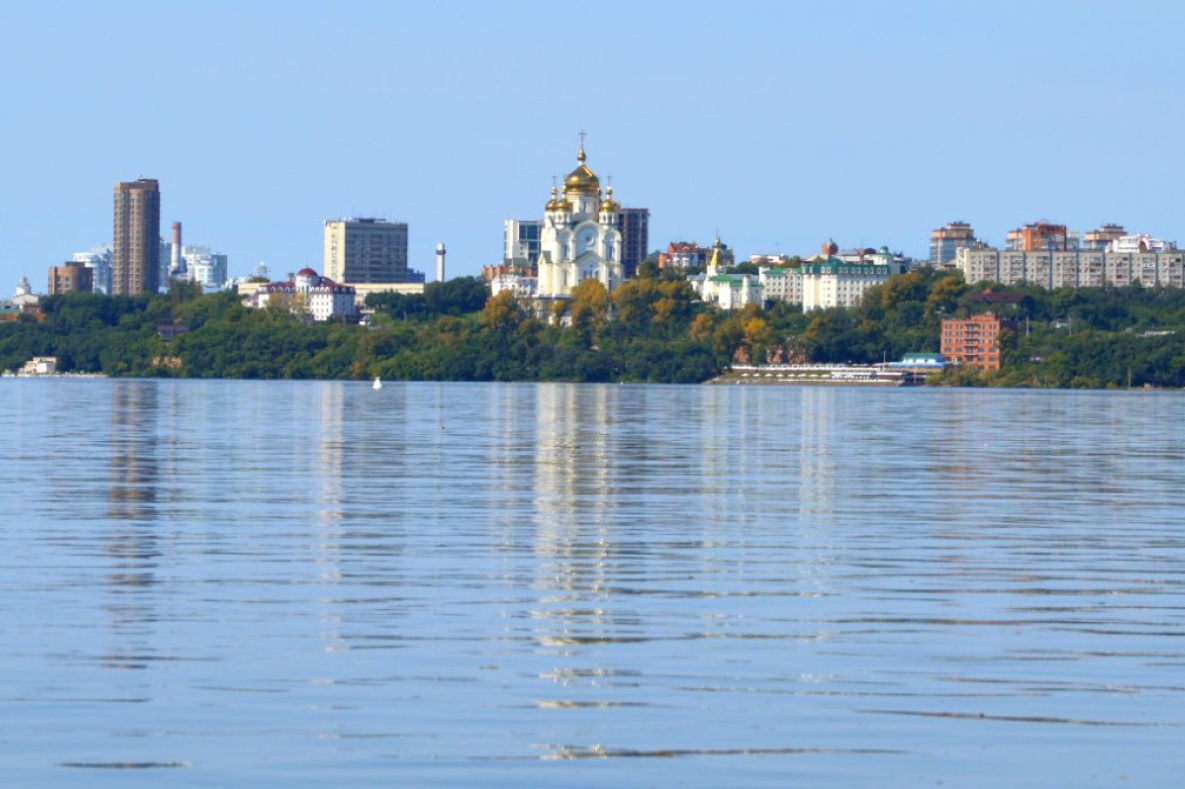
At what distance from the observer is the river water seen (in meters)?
9.12

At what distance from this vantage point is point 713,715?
9.90 m

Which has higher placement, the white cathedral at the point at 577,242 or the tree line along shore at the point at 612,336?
the white cathedral at the point at 577,242

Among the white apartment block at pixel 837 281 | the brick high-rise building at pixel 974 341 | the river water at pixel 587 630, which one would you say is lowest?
the river water at pixel 587 630

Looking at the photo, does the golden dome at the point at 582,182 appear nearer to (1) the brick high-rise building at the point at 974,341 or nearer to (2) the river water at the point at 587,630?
(1) the brick high-rise building at the point at 974,341

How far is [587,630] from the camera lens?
1235 cm

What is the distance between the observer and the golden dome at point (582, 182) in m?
172

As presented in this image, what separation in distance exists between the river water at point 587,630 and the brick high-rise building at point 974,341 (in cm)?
11873

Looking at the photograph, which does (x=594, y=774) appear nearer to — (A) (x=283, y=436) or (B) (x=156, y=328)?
(A) (x=283, y=436)

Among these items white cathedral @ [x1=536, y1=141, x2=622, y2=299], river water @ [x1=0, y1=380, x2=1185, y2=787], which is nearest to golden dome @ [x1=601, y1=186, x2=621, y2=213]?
white cathedral @ [x1=536, y1=141, x2=622, y2=299]

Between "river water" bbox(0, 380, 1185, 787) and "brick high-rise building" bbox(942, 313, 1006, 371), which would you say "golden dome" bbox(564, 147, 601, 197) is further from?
"river water" bbox(0, 380, 1185, 787)

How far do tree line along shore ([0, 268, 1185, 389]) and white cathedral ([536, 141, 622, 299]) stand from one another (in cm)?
533

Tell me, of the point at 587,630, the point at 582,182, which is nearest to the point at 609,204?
the point at 582,182

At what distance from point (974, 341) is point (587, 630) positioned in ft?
452

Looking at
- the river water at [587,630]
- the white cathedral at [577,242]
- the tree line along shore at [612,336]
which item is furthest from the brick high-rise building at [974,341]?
the river water at [587,630]
